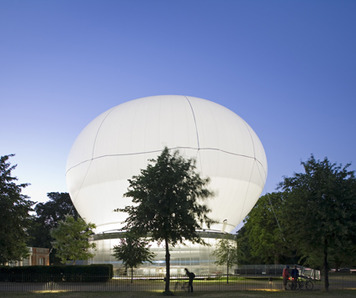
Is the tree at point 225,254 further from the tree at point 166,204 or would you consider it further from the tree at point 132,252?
the tree at point 166,204

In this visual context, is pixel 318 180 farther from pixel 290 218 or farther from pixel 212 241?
pixel 212 241

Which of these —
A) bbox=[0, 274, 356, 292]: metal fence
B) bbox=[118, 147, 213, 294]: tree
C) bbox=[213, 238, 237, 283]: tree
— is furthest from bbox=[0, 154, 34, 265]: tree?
bbox=[213, 238, 237, 283]: tree

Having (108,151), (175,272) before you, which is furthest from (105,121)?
(175,272)

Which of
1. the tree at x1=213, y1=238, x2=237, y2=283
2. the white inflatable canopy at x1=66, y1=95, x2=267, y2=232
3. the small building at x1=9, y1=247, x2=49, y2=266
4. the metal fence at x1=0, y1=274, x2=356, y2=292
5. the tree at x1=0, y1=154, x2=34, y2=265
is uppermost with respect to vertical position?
the white inflatable canopy at x1=66, y1=95, x2=267, y2=232

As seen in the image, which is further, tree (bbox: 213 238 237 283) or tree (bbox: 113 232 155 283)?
tree (bbox: 213 238 237 283)

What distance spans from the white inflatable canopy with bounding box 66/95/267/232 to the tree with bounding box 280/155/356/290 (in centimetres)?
1063

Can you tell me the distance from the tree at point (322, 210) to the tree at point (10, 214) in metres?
13.7

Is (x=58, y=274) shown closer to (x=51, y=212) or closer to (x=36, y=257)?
(x=36, y=257)

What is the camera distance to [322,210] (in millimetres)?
21078

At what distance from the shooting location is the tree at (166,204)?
19.4m

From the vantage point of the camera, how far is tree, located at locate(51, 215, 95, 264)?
36737mm

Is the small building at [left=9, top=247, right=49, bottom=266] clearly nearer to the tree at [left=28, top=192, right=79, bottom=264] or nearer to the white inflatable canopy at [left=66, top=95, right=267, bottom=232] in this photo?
the tree at [left=28, top=192, right=79, bottom=264]

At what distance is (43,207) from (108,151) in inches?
1907

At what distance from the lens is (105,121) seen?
3634cm
